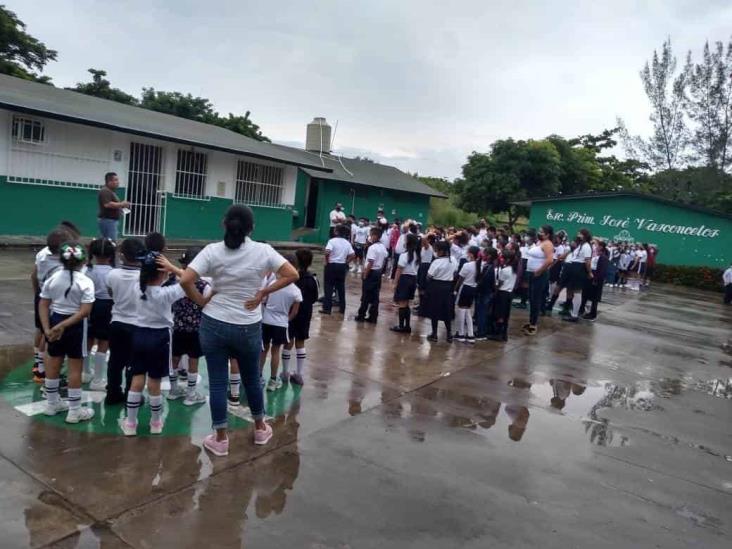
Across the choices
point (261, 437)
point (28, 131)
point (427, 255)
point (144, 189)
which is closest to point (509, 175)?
point (144, 189)

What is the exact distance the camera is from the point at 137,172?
15562 mm

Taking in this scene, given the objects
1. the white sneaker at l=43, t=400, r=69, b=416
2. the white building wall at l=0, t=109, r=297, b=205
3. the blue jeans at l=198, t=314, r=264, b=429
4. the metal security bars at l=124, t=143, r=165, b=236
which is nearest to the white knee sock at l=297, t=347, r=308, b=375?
the blue jeans at l=198, t=314, r=264, b=429

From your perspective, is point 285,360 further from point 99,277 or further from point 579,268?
point 579,268

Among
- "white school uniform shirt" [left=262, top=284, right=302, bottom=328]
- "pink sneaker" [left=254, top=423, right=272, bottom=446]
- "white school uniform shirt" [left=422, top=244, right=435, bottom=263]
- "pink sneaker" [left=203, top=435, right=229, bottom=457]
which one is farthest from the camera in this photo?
"white school uniform shirt" [left=422, top=244, right=435, bottom=263]

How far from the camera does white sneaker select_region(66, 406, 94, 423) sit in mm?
4430

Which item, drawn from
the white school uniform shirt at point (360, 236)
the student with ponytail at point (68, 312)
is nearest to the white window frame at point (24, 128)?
the white school uniform shirt at point (360, 236)

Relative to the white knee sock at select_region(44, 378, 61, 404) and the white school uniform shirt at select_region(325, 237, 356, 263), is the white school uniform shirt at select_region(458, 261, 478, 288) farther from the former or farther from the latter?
the white knee sock at select_region(44, 378, 61, 404)

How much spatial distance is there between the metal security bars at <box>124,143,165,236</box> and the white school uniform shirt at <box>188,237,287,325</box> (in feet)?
41.1

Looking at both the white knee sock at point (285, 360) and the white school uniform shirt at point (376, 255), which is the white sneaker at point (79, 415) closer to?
the white knee sock at point (285, 360)

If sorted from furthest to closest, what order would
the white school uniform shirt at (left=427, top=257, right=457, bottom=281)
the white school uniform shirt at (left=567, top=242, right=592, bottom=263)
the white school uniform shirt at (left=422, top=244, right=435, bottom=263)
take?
the white school uniform shirt at (left=567, top=242, right=592, bottom=263) → the white school uniform shirt at (left=422, top=244, right=435, bottom=263) → the white school uniform shirt at (left=427, top=257, right=457, bottom=281)

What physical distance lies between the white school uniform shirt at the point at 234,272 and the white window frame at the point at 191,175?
525 inches

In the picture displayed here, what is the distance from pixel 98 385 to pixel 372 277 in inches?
188

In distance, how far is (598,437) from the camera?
5.45m

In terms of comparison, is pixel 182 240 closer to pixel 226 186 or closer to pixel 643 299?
pixel 226 186
